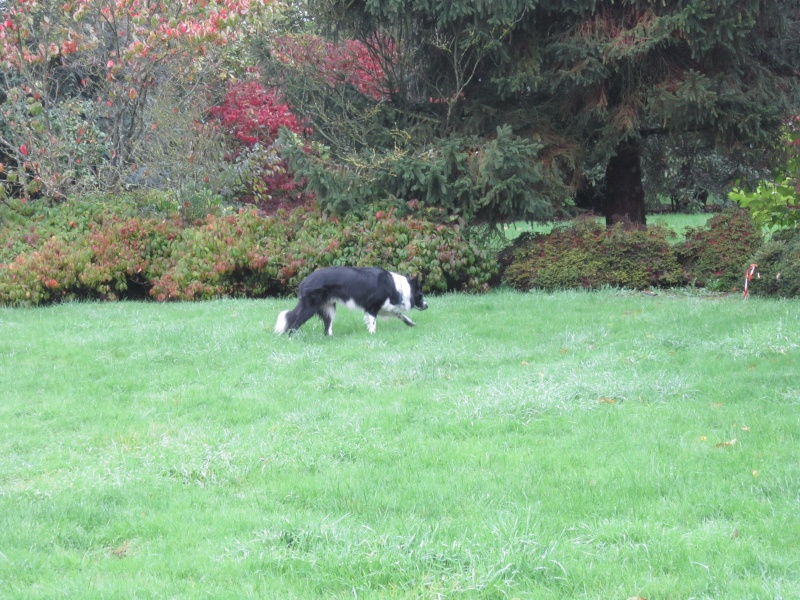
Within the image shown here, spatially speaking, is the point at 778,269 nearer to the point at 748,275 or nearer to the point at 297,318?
the point at 748,275

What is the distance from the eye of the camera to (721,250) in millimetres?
14188

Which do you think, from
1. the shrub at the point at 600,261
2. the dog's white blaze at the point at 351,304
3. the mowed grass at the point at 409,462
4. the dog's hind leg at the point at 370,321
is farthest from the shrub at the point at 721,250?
the dog's white blaze at the point at 351,304

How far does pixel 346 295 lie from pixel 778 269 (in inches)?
250

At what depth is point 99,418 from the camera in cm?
751

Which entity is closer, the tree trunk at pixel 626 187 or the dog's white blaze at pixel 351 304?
the dog's white blaze at pixel 351 304

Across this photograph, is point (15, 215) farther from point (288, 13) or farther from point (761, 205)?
point (761, 205)

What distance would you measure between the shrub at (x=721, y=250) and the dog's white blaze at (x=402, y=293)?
5.42m

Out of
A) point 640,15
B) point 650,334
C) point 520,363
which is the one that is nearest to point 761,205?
point 640,15

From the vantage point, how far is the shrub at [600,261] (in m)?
14.2

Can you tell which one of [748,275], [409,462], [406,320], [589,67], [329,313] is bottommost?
[409,462]

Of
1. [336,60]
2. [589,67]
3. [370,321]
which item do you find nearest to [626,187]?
[589,67]

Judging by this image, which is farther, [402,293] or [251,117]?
[251,117]

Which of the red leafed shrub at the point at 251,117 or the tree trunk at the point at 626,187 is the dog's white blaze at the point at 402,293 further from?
the red leafed shrub at the point at 251,117

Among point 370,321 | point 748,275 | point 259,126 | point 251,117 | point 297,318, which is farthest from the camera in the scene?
point 259,126
